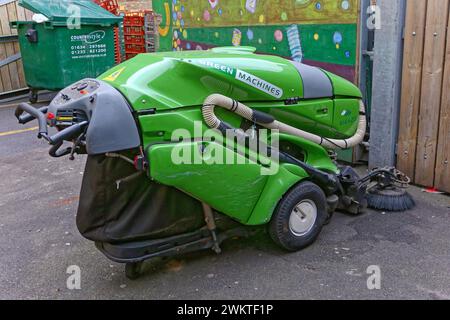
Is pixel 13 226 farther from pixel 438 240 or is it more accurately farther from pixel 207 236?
pixel 438 240

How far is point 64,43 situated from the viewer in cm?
900

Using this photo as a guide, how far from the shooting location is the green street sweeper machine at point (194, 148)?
2.89m

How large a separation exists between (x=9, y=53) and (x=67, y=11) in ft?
6.67

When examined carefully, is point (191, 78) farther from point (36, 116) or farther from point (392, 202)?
point (392, 202)

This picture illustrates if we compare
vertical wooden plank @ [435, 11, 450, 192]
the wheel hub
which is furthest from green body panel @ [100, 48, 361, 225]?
vertical wooden plank @ [435, 11, 450, 192]

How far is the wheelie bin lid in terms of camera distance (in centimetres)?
892

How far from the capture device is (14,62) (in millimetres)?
10562

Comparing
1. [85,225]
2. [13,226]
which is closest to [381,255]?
[85,225]

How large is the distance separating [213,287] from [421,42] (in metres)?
3.03

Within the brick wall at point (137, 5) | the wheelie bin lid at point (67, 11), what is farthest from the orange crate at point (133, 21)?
the brick wall at point (137, 5)

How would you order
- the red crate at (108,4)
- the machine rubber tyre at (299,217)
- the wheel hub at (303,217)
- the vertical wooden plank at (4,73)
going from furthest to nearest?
1. the red crate at (108,4)
2. the vertical wooden plank at (4,73)
3. the wheel hub at (303,217)
4. the machine rubber tyre at (299,217)

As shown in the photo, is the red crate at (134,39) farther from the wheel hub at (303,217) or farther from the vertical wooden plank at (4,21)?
the wheel hub at (303,217)

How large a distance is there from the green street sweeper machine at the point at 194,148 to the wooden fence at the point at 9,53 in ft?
26.3

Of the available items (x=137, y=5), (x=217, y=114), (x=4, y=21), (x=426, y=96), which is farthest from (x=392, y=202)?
(x=137, y=5)
